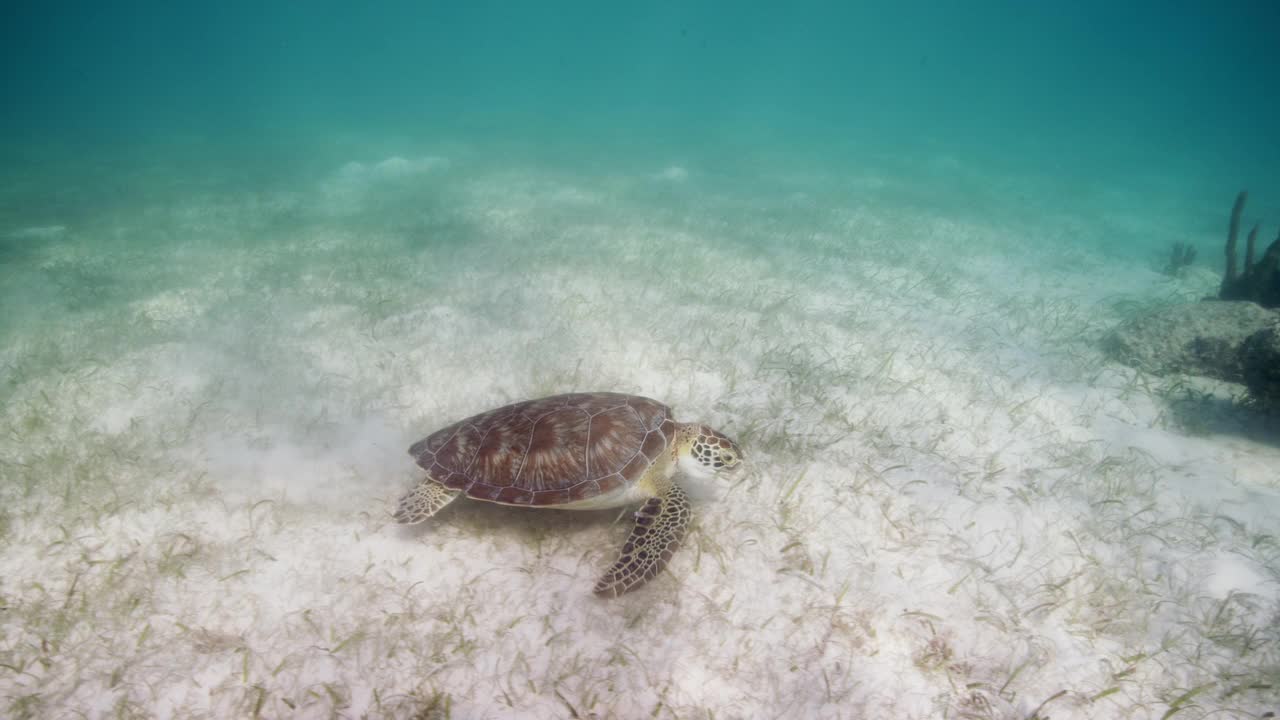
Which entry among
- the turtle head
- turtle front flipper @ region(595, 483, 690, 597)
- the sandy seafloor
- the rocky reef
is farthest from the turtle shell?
the rocky reef

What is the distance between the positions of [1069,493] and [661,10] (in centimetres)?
17638

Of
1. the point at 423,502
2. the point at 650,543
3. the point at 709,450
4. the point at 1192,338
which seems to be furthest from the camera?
the point at 1192,338

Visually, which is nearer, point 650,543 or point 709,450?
point 650,543

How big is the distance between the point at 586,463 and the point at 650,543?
69 cm

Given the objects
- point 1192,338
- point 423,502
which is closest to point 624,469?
point 423,502

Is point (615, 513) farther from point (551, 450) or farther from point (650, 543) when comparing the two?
point (551, 450)

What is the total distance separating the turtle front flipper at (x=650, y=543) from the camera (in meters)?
2.97

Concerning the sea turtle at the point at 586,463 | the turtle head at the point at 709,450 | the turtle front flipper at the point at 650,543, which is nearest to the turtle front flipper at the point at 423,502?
the sea turtle at the point at 586,463

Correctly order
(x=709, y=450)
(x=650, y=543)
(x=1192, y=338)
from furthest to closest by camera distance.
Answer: (x=1192, y=338)
(x=709, y=450)
(x=650, y=543)

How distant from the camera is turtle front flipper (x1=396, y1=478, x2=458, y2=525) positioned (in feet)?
11.1

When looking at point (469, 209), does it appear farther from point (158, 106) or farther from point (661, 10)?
point (661, 10)

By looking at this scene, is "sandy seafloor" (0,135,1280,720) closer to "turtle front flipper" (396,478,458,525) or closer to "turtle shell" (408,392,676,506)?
"turtle front flipper" (396,478,458,525)

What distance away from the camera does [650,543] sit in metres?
3.15

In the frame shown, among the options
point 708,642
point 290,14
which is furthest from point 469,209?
point 290,14
